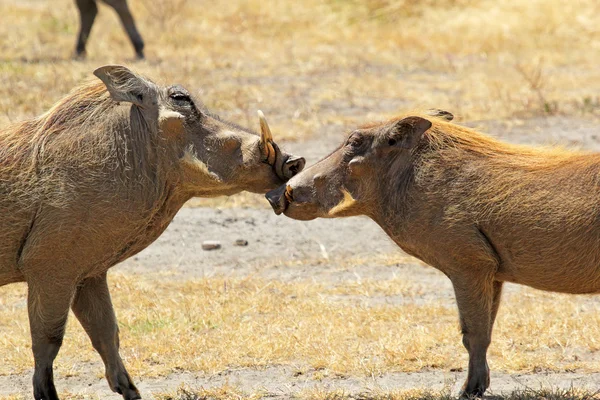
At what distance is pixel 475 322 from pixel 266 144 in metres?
1.29

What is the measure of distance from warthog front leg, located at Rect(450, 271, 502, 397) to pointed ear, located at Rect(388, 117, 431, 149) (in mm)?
701

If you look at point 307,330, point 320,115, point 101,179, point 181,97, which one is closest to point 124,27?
point 320,115

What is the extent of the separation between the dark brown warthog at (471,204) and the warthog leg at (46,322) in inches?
42.9

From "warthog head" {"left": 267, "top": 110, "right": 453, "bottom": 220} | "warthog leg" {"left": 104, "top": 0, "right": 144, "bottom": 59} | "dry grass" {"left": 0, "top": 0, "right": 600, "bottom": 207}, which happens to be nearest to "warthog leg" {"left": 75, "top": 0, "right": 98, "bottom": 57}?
"dry grass" {"left": 0, "top": 0, "right": 600, "bottom": 207}

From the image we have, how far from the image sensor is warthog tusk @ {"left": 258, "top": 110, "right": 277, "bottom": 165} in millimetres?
4973

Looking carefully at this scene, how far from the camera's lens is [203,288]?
23.8 feet

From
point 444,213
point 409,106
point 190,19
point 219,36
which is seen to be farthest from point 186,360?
point 190,19

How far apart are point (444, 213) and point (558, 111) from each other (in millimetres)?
6457

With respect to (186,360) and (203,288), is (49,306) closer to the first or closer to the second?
(186,360)

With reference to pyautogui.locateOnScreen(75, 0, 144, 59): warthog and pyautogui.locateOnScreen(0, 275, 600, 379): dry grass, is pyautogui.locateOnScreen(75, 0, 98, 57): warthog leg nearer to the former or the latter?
pyautogui.locateOnScreen(75, 0, 144, 59): warthog

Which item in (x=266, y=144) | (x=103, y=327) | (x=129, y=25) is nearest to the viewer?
(x=266, y=144)

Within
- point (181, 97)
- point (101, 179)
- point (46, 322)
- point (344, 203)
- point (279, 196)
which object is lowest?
point (46, 322)

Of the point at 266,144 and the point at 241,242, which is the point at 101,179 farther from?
the point at 241,242

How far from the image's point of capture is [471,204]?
16.7 feet
